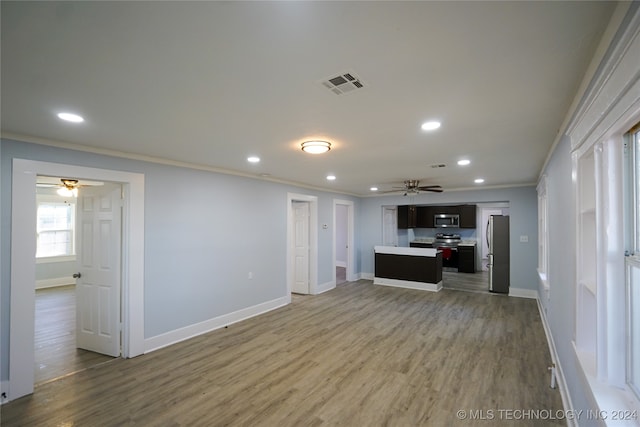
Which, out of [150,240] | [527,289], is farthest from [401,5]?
[527,289]

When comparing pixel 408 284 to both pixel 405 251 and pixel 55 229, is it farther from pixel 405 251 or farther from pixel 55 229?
pixel 55 229

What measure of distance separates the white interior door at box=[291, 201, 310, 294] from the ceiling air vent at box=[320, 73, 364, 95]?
16.0ft

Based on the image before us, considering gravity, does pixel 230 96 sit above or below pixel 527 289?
above

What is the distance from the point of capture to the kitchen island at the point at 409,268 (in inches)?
267

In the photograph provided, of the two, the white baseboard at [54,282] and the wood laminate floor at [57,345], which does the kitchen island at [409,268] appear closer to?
the wood laminate floor at [57,345]

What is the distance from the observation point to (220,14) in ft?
3.70

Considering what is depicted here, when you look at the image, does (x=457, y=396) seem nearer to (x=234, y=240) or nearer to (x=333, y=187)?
(x=234, y=240)

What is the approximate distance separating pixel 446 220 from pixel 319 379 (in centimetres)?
784

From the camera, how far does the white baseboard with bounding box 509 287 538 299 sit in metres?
6.01

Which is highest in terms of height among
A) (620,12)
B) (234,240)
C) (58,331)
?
(620,12)

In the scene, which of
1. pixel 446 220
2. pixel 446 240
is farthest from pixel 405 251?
pixel 446 240

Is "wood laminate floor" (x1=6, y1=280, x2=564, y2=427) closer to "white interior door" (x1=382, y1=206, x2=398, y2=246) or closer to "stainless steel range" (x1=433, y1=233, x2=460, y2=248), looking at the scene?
"white interior door" (x1=382, y1=206, x2=398, y2=246)

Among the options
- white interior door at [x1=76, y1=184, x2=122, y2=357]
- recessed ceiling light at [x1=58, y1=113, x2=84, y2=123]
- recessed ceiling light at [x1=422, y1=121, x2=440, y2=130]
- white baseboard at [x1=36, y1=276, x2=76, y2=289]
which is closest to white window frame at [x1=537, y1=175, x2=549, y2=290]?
recessed ceiling light at [x1=422, y1=121, x2=440, y2=130]

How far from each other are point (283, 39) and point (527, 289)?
7123 millimetres
